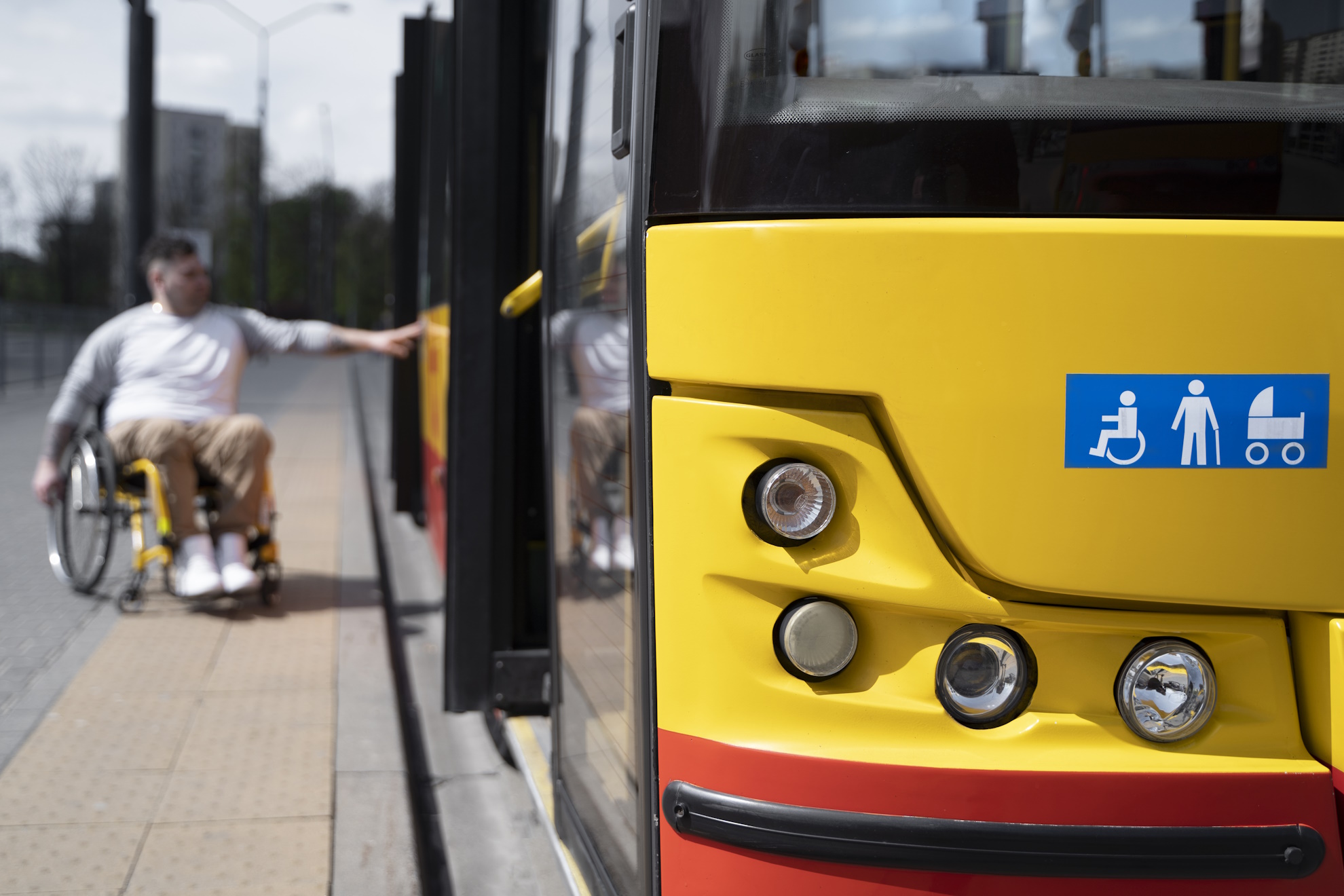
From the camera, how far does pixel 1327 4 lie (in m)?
1.92

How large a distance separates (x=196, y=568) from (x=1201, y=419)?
495cm

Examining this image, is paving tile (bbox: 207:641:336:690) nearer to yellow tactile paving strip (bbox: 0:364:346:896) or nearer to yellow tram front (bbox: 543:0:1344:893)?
yellow tactile paving strip (bbox: 0:364:346:896)

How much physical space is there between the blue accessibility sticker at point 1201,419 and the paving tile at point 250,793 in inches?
103

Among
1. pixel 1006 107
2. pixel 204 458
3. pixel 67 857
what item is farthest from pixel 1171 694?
pixel 204 458

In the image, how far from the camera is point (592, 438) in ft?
8.86

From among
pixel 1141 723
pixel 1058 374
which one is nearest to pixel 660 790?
pixel 1141 723

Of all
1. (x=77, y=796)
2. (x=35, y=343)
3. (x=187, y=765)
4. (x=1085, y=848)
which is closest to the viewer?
(x=1085, y=848)

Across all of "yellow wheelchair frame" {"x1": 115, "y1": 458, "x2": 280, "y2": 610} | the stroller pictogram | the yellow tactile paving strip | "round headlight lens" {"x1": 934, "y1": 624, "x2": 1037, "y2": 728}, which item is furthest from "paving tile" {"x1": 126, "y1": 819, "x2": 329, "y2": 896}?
"yellow wheelchair frame" {"x1": 115, "y1": 458, "x2": 280, "y2": 610}

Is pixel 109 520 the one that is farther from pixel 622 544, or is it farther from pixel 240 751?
pixel 622 544

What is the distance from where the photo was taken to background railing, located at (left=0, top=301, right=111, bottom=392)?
67.1 ft

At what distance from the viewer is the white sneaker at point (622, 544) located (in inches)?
92.1

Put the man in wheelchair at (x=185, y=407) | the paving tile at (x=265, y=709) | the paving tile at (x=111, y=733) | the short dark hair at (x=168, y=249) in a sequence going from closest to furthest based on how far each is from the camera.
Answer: the paving tile at (x=111, y=733) → the paving tile at (x=265, y=709) → the man in wheelchair at (x=185, y=407) → the short dark hair at (x=168, y=249)

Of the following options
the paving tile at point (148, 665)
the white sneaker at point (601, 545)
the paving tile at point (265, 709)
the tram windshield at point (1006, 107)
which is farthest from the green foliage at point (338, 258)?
the tram windshield at point (1006, 107)

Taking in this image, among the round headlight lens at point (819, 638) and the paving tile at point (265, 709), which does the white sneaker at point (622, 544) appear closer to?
the round headlight lens at point (819, 638)
